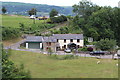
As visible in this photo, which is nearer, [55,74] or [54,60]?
[55,74]

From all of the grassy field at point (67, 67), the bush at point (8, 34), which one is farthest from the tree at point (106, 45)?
the bush at point (8, 34)

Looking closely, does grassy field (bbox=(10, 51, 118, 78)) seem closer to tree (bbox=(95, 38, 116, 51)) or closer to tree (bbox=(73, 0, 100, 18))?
tree (bbox=(95, 38, 116, 51))

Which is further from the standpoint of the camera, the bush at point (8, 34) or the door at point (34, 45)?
the bush at point (8, 34)

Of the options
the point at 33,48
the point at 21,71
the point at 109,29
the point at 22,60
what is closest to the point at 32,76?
A: the point at 21,71

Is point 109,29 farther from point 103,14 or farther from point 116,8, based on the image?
point 116,8

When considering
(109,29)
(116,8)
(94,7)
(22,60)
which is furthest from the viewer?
(94,7)

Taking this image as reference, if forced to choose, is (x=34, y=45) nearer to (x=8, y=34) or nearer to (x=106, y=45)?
(x=8, y=34)

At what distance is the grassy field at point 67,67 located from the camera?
13.1m

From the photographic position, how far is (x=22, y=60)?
16.7 metres

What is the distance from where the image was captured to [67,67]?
14.9 meters

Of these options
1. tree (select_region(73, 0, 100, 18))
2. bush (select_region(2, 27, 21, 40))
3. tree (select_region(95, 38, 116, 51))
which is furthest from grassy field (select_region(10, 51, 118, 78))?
tree (select_region(73, 0, 100, 18))

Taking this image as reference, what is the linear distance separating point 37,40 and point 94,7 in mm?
13170

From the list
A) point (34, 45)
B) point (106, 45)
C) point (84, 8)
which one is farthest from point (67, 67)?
point (84, 8)

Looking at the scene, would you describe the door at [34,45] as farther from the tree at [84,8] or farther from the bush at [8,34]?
the tree at [84,8]
